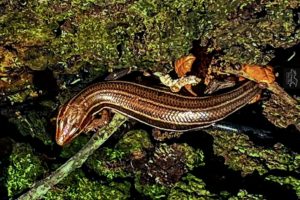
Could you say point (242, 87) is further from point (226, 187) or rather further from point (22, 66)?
point (22, 66)

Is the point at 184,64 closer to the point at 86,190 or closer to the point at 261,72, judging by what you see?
the point at 261,72

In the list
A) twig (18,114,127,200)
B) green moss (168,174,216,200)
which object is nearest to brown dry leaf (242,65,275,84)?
green moss (168,174,216,200)

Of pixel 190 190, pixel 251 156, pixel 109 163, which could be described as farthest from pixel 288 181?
pixel 109 163

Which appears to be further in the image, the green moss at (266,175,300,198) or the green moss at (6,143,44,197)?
the green moss at (6,143,44,197)

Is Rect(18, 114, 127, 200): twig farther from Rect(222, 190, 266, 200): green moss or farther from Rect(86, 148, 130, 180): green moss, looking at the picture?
Rect(222, 190, 266, 200): green moss

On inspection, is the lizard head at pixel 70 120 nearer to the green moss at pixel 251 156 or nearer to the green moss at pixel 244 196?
the green moss at pixel 251 156

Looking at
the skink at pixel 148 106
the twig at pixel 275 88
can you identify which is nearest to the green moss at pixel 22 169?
the skink at pixel 148 106

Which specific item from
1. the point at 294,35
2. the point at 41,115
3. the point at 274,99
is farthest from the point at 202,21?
the point at 41,115
